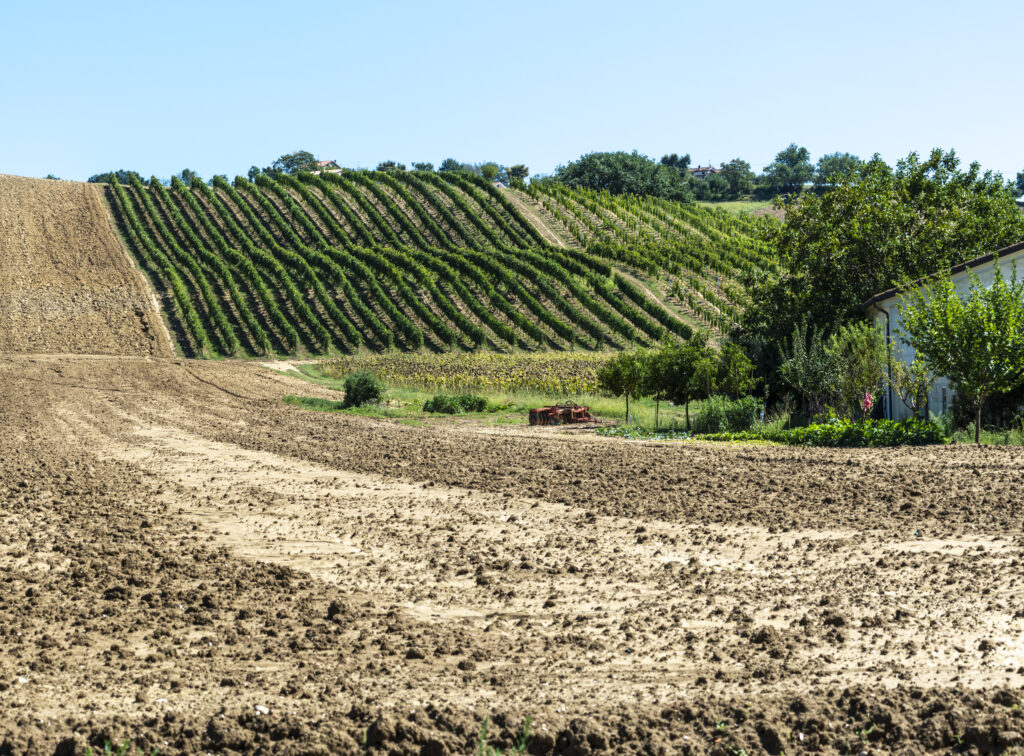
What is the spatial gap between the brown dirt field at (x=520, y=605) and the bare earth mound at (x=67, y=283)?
35720 millimetres

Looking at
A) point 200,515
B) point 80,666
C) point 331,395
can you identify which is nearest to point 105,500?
point 200,515

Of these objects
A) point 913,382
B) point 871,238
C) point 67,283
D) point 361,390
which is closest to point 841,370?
point 913,382

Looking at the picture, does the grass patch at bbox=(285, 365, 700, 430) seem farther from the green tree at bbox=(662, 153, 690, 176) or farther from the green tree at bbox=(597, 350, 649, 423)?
the green tree at bbox=(662, 153, 690, 176)

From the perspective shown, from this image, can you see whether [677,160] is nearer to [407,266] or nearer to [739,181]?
[739,181]

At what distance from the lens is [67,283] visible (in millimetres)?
57688

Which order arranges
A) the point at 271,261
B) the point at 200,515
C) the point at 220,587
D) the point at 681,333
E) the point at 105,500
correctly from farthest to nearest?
the point at 271,261 < the point at 681,333 < the point at 105,500 < the point at 200,515 < the point at 220,587

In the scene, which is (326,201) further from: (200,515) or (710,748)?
(710,748)

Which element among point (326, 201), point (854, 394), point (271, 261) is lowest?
point (854, 394)

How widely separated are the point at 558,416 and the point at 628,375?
2.58 meters

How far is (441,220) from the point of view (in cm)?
7344

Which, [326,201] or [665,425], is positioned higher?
[326,201]

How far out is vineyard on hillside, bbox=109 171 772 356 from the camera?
54.4m

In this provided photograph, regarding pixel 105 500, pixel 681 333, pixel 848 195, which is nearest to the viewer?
pixel 105 500

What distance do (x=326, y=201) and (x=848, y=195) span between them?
55365 millimetres
